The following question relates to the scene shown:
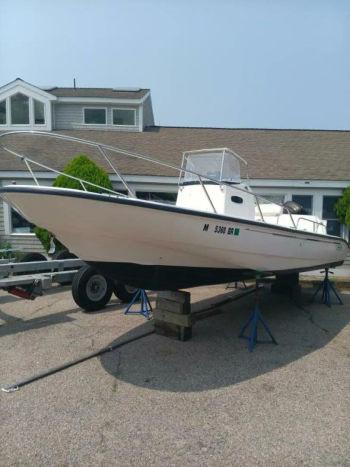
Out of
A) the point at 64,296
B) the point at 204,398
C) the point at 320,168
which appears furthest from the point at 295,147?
the point at 204,398

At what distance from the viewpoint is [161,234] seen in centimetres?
466

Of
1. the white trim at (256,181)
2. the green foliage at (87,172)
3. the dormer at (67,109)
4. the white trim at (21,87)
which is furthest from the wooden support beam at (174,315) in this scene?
the white trim at (21,87)

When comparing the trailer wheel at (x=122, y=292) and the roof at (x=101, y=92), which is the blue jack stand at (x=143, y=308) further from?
the roof at (x=101, y=92)

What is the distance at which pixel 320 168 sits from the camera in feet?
45.6

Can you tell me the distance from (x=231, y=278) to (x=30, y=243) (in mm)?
9216

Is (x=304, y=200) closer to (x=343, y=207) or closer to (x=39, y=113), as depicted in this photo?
(x=343, y=207)

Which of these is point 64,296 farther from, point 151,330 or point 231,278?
point 231,278

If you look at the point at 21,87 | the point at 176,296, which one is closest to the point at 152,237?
the point at 176,296

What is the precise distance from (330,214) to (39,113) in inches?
459

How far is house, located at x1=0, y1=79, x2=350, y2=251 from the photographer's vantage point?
1308 centimetres

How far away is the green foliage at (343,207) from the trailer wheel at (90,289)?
8.37m

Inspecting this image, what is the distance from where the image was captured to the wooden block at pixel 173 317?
5414 mm

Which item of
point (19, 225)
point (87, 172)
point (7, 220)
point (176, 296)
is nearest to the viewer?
point (176, 296)

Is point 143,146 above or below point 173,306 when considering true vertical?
above
